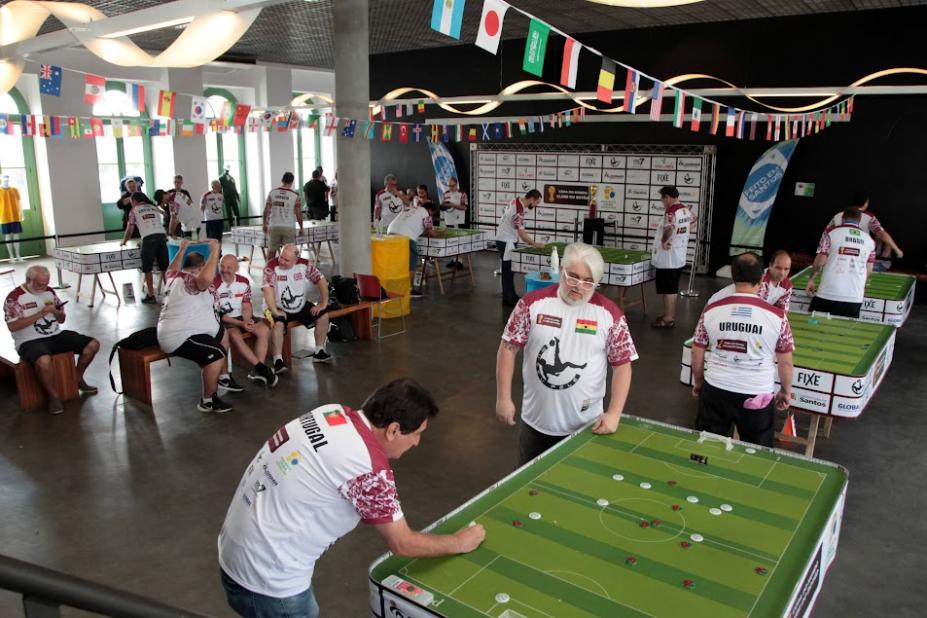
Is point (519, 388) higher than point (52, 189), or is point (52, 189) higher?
point (52, 189)

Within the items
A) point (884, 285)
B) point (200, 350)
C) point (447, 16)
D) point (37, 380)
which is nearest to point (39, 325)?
point (37, 380)

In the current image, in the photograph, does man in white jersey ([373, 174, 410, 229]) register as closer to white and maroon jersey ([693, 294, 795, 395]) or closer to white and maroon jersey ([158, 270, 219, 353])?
white and maroon jersey ([158, 270, 219, 353])

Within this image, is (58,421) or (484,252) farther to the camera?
(484,252)

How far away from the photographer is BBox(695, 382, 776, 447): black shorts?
4191mm

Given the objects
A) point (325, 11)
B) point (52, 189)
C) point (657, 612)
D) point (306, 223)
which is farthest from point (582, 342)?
point (52, 189)

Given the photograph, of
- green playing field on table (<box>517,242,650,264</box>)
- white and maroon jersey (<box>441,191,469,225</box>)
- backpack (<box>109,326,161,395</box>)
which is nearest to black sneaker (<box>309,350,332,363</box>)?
backpack (<box>109,326,161,395</box>)

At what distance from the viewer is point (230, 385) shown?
688 centimetres

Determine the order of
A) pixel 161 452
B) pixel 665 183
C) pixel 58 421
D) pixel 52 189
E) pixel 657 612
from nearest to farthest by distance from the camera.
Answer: pixel 657 612
pixel 161 452
pixel 58 421
pixel 665 183
pixel 52 189

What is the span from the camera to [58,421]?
6125 millimetres

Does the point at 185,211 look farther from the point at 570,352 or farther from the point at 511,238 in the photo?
the point at 570,352

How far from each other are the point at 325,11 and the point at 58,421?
7.94 m

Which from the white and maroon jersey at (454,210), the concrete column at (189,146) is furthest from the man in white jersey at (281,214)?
the concrete column at (189,146)

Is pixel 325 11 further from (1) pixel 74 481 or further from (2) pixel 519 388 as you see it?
(1) pixel 74 481

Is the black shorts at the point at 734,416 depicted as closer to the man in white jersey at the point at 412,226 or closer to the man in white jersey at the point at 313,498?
the man in white jersey at the point at 313,498
